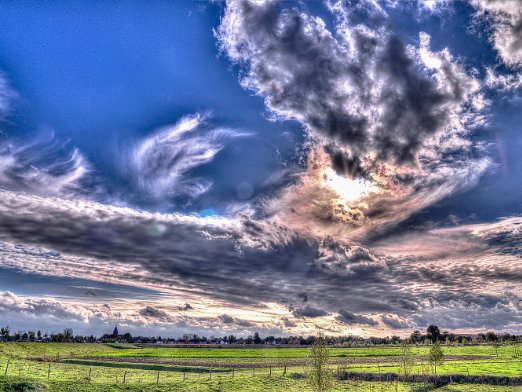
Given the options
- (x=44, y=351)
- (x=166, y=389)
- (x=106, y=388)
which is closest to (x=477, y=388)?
(x=166, y=389)

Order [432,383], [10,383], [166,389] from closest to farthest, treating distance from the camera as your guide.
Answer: [10,383], [166,389], [432,383]

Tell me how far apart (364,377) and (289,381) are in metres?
18.7

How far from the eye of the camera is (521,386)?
251 feet

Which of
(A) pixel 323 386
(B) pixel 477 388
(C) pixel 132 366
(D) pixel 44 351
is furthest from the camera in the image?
(D) pixel 44 351

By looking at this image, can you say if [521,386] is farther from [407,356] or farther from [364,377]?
[364,377]

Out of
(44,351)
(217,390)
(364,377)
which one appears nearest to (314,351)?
(217,390)

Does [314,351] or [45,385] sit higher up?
[314,351]

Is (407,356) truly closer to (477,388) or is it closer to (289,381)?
(477,388)

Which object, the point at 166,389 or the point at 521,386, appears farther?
the point at 521,386

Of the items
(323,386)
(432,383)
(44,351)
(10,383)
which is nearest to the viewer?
(10,383)

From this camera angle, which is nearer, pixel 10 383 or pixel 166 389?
pixel 10 383

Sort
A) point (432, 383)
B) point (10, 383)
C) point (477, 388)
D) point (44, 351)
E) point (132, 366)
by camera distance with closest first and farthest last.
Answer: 1. point (10, 383)
2. point (477, 388)
3. point (432, 383)
4. point (132, 366)
5. point (44, 351)

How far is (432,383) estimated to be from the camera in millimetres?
83000

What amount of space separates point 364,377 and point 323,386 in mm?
33056
